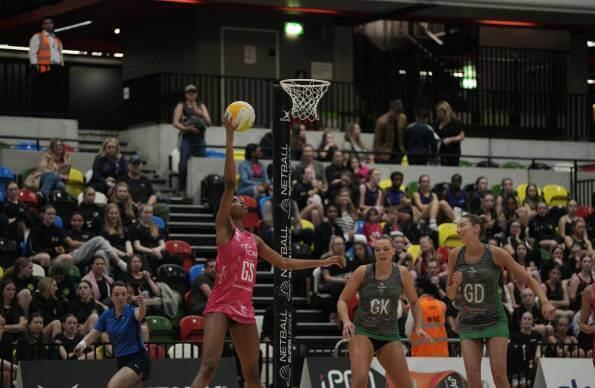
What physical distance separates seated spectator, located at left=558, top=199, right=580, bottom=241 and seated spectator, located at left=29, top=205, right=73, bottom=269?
32.0 ft

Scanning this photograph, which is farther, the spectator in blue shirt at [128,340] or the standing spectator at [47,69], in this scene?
the standing spectator at [47,69]

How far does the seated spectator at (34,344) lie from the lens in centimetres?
1705

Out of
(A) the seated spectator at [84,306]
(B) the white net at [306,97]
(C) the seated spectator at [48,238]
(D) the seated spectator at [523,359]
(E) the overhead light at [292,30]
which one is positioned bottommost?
(D) the seated spectator at [523,359]

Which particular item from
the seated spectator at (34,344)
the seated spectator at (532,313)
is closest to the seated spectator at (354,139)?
the seated spectator at (532,313)

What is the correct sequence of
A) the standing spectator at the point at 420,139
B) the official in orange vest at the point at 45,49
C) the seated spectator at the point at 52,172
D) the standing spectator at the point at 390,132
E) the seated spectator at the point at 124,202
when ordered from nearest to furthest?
the seated spectator at the point at 124,202 → the seated spectator at the point at 52,172 → the official in orange vest at the point at 45,49 → the standing spectator at the point at 420,139 → the standing spectator at the point at 390,132

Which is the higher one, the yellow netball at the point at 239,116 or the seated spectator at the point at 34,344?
the yellow netball at the point at 239,116

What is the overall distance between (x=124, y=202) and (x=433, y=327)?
548 cm

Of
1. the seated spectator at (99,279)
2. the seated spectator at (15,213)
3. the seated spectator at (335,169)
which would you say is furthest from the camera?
the seated spectator at (335,169)

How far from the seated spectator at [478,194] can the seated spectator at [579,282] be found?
9.66 feet

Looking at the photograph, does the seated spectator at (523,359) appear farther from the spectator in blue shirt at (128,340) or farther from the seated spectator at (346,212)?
the spectator in blue shirt at (128,340)

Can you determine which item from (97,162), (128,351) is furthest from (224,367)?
(97,162)

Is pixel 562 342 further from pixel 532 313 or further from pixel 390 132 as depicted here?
pixel 390 132

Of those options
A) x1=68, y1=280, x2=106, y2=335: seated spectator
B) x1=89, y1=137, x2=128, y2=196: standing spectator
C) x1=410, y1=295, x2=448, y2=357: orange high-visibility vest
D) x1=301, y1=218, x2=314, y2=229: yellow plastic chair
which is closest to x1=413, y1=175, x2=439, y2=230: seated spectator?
x1=301, y1=218, x2=314, y2=229: yellow plastic chair

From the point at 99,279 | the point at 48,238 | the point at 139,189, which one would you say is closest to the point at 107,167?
the point at 139,189
